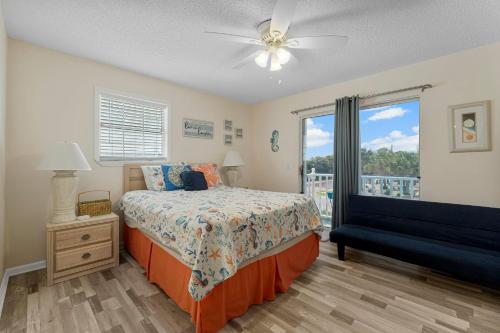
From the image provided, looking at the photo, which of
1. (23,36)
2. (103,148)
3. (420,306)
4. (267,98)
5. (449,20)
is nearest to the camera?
(420,306)

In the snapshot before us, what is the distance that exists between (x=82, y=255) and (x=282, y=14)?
2.88 meters

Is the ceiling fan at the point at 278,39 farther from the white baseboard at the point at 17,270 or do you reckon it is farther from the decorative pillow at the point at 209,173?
the white baseboard at the point at 17,270

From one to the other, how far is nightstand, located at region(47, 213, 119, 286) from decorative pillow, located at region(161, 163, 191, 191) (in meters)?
0.78

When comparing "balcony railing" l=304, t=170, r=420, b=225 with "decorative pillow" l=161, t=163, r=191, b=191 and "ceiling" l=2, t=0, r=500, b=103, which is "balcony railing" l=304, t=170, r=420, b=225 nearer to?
"ceiling" l=2, t=0, r=500, b=103

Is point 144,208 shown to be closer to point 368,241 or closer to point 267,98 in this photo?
point 368,241

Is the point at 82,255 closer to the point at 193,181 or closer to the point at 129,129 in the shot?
the point at 193,181

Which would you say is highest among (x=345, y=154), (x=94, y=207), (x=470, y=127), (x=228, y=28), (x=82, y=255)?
(x=228, y=28)

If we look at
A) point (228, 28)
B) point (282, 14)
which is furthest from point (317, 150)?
point (282, 14)

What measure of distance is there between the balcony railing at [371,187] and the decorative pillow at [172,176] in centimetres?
224

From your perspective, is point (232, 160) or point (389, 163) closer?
point (389, 163)

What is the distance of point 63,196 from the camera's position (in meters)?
2.22

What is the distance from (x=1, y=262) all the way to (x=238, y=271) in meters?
2.18

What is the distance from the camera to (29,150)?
233 centimetres

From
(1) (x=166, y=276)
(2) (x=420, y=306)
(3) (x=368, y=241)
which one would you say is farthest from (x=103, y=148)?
(2) (x=420, y=306)
